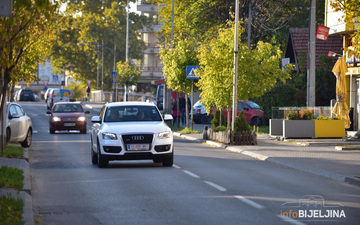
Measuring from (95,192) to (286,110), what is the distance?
1664 cm

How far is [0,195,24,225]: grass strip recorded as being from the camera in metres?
7.97

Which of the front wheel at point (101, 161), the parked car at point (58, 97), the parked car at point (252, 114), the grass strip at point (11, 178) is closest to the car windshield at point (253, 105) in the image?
the parked car at point (252, 114)

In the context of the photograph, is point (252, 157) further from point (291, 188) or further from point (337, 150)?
point (291, 188)

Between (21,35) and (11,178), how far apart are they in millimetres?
3696

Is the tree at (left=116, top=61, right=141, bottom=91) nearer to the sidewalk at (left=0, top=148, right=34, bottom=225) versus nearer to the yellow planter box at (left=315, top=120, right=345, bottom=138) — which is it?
Answer: the yellow planter box at (left=315, top=120, right=345, bottom=138)

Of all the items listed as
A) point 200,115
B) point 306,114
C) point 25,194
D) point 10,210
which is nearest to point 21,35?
point 25,194

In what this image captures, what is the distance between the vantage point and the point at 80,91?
11138 centimetres

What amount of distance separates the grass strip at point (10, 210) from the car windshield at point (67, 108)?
23.5 meters

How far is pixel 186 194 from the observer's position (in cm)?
1100

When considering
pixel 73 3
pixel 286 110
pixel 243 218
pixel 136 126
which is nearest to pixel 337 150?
pixel 286 110

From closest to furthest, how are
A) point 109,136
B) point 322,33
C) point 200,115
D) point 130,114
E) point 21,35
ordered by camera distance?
point 21,35, point 109,136, point 130,114, point 322,33, point 200,115

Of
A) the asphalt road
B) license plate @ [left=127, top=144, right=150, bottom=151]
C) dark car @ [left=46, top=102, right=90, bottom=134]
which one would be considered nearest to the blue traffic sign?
dark car @ [left=46, top=102, right=90, bottom=134]

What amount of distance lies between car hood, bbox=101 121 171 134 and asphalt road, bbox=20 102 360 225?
3.07 ft

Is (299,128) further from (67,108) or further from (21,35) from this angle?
(21,35)
